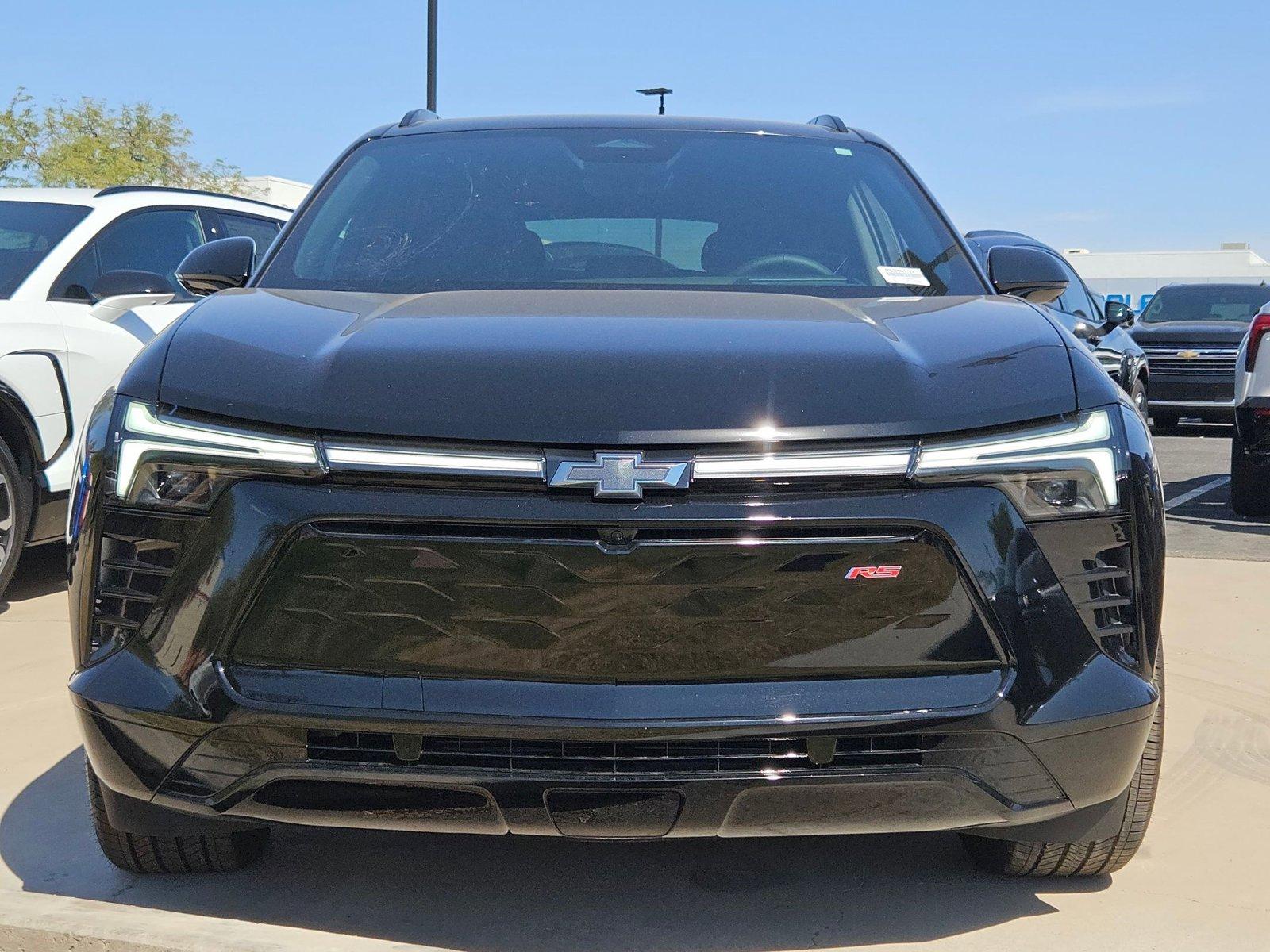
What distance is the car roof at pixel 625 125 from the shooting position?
4168mm

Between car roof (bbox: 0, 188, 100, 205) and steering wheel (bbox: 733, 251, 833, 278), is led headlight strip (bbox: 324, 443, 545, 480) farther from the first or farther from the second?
car roof (bbox: 0, 188, 100, 205)

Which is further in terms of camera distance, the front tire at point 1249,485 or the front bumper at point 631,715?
the front tire at point 1249,485

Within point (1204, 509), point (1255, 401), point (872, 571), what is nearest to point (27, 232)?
point (872, 571)

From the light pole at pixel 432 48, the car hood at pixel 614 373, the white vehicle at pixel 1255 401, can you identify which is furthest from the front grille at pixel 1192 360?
the car hood at pixel 614 373

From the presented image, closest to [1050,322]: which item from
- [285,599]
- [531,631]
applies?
[531,631]

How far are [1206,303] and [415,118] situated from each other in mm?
16752

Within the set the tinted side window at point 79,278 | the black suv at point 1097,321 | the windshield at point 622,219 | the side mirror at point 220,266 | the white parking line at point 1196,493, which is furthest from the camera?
the black suv at point 1097,321

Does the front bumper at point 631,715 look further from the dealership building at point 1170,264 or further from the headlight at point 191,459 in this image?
the dealership building at point 1170,264

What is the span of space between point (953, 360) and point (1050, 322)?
432 millimetres

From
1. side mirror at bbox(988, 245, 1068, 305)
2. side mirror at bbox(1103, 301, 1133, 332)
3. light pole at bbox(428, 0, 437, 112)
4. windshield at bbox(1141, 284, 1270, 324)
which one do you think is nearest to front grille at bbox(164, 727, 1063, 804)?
side mirror at bbox(988, 245, 1068, 305)

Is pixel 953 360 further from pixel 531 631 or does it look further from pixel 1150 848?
pixel 1150 848

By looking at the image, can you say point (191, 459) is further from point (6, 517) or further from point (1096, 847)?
point (6, 517)

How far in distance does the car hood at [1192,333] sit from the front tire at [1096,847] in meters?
15.2

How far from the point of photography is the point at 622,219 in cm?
373
